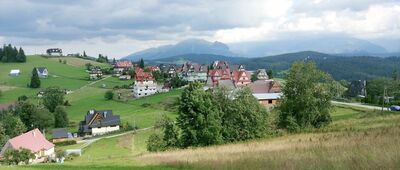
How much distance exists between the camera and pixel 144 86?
126 meters

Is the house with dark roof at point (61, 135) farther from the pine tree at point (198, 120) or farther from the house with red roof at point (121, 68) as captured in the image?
the house with red roof at point (121, 68)

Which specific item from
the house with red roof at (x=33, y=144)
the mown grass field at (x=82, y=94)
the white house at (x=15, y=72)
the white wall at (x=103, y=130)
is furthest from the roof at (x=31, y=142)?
the white house at (x=15, y=72)

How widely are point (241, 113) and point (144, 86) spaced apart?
293 ft

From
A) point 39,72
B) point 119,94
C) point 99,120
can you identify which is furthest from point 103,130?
point 39,72

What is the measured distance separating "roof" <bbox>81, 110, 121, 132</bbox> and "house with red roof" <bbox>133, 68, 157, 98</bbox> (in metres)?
28.3

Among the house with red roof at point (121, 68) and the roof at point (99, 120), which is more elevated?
the house with red roof at point (121, 68)

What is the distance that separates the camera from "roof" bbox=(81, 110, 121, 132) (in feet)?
300

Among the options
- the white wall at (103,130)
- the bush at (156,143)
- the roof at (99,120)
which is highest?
the bush at (156,143)

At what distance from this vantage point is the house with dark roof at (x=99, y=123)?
3593 inches

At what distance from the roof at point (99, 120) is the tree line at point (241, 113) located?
48193mm

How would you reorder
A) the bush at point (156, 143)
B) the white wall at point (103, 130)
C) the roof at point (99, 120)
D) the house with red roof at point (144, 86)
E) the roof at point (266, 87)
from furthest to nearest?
the house with red roof at point (144, 86) → the white wall at point (103, 130) → the roof at point (99, 120) → the roof at point (266, 87) → the bush at point (156, 143)

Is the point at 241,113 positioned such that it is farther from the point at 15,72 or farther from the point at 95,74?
the point at 15,72

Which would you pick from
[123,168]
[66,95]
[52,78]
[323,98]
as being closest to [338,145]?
[123,168]

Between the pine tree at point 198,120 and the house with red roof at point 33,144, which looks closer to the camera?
the pine tree at point 198,120
